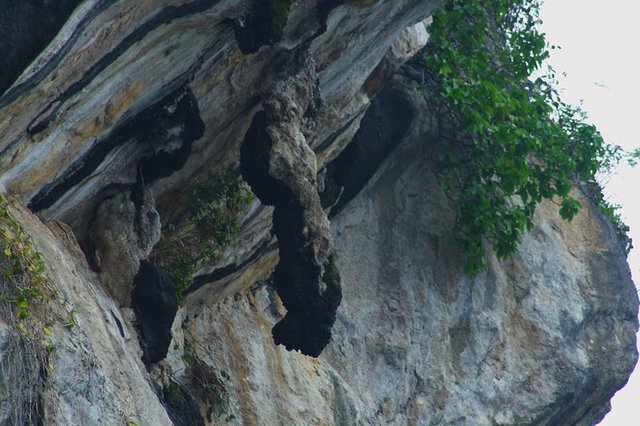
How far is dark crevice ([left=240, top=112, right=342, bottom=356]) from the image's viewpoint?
31.8 ft

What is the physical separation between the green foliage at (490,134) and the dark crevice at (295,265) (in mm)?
4226

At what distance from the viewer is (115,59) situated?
26.8 feet

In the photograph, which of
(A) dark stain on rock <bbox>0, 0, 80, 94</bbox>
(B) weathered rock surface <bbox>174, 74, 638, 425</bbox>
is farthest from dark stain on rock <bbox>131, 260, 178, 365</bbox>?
(B) weathered rock surface <bbox>174, 74, 638, 425</bbox>

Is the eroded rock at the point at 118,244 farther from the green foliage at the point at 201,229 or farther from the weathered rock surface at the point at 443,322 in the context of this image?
the weathered rock surface at the point at 443,322

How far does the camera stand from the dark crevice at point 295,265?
382 inches

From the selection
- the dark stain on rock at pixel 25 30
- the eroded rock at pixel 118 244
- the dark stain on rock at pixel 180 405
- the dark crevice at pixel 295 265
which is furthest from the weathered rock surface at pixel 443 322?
the dark stain on rock at pixel 25 30

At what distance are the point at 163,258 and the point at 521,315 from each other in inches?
225

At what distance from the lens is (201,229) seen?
11.0 meters

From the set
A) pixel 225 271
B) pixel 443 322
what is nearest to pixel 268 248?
pixel 225 271

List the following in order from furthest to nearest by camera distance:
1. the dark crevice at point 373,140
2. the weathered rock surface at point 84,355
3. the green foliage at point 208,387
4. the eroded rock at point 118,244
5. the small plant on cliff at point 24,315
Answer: the dark crevice at point 373,140 → the green foliage at point 208,387 → the eroded rock at point 118,244 → the weathered rock surface at point 84,355 → the small plant on cliff at point 24,315

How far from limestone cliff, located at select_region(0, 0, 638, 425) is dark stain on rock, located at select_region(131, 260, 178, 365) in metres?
0.02

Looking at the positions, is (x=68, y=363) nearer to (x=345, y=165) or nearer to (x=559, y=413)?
(x=345, y=165)

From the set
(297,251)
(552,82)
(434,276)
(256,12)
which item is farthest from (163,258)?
(552,82)

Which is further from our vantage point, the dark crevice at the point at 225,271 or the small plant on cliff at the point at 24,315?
the dark crevice at the point at 225,271
